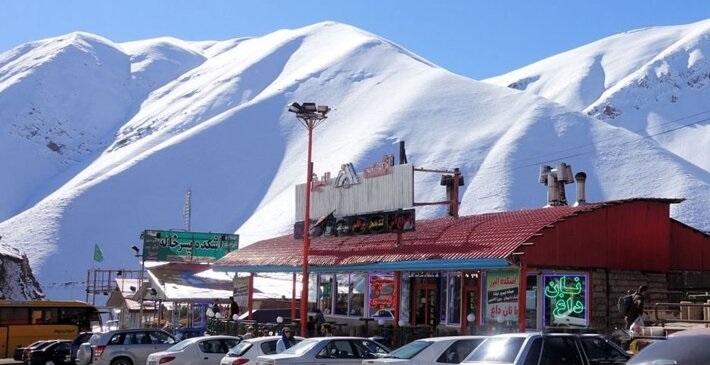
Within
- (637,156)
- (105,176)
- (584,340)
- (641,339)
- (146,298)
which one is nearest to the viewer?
(584,340)

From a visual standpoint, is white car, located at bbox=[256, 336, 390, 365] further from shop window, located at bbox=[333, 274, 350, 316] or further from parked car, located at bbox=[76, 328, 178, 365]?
shop window, located at bbox=[333, 274, 350, 316]

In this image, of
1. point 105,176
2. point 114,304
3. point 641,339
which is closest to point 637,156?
point 105,176

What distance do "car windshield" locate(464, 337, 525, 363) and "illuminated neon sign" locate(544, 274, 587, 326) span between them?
1003 cm

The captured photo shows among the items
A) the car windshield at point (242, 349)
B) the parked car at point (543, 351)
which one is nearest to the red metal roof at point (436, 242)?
the car windshield at point (242, 349)

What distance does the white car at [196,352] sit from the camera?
24062 millimetres

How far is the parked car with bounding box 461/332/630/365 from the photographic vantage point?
14812mm

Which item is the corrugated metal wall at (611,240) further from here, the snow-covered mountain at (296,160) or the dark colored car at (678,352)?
the snow-covered mountain at (296,160)

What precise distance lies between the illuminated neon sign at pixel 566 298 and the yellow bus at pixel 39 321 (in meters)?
20.1

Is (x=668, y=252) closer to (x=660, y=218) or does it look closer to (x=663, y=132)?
(x=660, y=218)

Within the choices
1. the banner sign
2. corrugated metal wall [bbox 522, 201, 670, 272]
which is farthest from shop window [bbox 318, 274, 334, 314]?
corrugated metal wall [bbox 522, 201, 670, 272]

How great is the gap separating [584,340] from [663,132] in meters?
182

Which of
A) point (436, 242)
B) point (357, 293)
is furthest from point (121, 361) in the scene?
point (357, 293)

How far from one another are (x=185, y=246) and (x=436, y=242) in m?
30.8

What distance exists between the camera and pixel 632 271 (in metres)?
25.7
